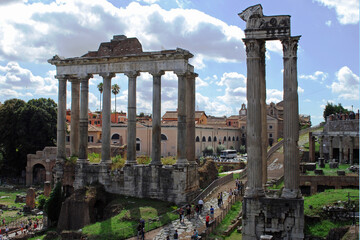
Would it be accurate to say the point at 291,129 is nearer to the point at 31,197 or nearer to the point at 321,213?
the point at 321,213

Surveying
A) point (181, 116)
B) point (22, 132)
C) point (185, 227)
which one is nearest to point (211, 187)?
point (181, 116)

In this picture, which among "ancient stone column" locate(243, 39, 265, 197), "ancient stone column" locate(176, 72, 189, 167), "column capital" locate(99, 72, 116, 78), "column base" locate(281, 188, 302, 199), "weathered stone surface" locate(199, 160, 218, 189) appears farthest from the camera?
"weathered stone surface" locate(199, 160, 218, 189)

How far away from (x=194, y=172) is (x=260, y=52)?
11.4 m

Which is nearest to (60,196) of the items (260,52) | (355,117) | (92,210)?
(92,210)

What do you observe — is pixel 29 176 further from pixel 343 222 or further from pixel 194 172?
pixel 343 222

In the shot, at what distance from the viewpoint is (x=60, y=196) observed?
28953 mm

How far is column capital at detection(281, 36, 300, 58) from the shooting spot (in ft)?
56.1

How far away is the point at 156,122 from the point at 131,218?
696 cm

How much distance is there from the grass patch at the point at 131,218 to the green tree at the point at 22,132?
30206 mm

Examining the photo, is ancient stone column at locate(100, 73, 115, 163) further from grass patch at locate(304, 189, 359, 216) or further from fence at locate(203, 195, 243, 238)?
grass patch at locate(304, 189, 359, 216)

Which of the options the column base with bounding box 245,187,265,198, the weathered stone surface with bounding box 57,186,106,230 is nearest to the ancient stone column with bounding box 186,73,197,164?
the weathered stone surface with bounding box 57,186,106,230

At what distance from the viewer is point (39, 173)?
51.9m

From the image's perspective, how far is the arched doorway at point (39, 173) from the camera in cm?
5181

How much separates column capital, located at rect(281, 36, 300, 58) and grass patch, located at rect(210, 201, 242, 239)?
30.9 ft
